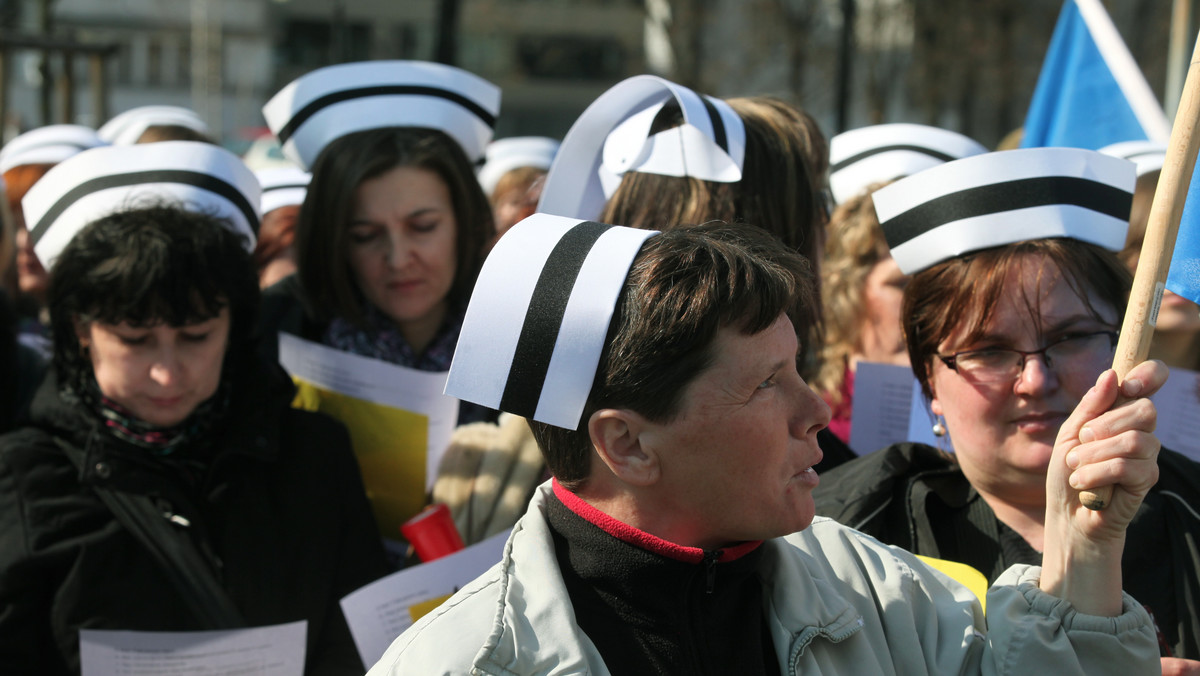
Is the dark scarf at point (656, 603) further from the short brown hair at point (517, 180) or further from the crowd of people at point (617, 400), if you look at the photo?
the short brown hair at point (517, 180)

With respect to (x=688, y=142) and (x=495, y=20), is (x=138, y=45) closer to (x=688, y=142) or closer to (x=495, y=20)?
(x=495, y=20)

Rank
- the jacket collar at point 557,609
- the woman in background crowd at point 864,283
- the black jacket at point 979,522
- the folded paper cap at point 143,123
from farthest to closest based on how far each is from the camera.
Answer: the folded paper cap at point 143,123, the woman in background crowd at point 864,283, the black jacket at point 979,522, the jacket collar at point 557,609

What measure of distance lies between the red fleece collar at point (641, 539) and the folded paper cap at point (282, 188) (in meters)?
3.18

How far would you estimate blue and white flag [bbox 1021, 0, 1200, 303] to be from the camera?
13.7 feet

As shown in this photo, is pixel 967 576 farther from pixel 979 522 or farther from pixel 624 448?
pixel 624 448

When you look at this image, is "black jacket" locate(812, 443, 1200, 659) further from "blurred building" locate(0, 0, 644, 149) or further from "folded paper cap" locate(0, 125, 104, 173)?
"blurred building" locate(0, 0, 644, 149)

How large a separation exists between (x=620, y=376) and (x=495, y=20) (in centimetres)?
3535

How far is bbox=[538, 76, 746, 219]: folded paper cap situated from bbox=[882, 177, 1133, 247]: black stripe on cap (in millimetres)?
489

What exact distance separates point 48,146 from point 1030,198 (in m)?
4.90

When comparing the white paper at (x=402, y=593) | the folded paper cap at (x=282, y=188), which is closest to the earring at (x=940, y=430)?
the white paper at (x=402, y=593)

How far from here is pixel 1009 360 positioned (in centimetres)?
238

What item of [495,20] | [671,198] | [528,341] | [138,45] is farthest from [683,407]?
[138,45]

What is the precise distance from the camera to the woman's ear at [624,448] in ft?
5.81

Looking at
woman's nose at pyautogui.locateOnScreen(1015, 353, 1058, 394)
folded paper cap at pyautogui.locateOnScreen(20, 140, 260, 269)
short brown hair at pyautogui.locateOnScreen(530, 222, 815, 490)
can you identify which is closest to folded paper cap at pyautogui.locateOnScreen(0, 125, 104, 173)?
folded paper cap at pyautogui.locateOnScreen(20, 140, 260, 269)
